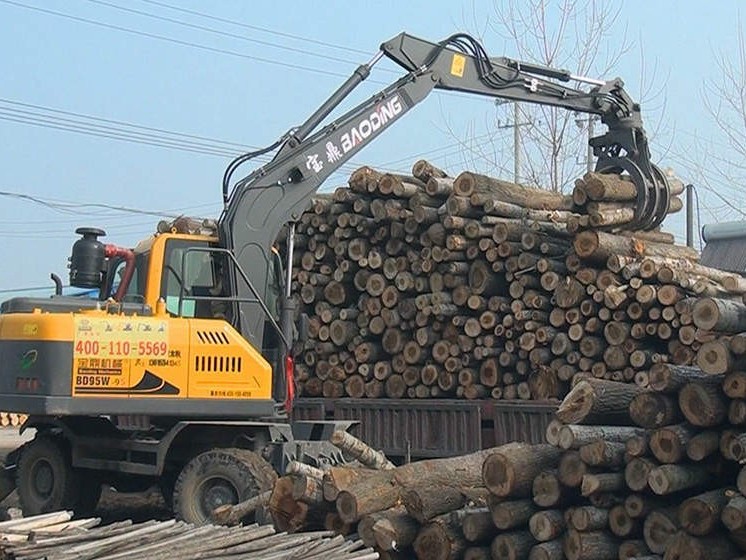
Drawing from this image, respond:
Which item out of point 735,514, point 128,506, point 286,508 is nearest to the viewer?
point 735,514

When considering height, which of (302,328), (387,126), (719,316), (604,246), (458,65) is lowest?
(719,316)

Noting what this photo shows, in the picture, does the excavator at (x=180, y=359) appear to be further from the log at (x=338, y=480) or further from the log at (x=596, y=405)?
the log at (x=596, y=405)

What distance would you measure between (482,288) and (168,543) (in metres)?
6.55

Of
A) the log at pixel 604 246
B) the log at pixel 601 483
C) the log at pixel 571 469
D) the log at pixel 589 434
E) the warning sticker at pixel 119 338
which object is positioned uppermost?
the log at pixel 604 246

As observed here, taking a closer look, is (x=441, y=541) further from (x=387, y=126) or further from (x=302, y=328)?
(x=387, y=126)

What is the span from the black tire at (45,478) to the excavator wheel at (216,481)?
1.55 meters

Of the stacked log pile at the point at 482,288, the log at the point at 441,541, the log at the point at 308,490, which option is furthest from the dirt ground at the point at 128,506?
the log at the point at 441,541

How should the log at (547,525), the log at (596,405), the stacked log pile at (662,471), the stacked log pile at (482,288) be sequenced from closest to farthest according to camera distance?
the stacked log pile at (662,471) < the log at (547,525) < the log at (596,405) < the stacked log pile at (482,288)

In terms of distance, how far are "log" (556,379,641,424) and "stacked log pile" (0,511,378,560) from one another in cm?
161

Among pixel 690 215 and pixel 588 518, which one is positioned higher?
pixel 690 215

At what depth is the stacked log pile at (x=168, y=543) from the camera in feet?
23.1

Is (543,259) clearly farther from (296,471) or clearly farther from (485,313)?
(296,471)

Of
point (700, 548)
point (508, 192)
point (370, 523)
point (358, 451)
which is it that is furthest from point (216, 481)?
point (508, 192)

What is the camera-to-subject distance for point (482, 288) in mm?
13070
